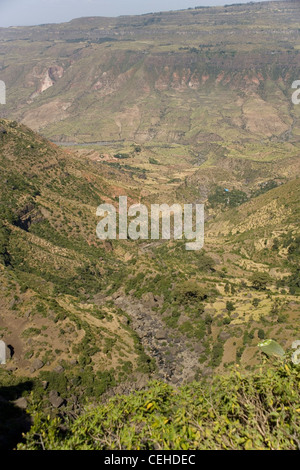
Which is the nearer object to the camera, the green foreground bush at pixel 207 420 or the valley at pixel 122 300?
the green foreground bush at pixel 207 420

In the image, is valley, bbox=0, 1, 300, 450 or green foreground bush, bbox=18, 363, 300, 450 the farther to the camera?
valley, bbox=0, 1, 300, 450

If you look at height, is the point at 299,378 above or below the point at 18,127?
below

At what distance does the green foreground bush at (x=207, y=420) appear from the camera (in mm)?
18578

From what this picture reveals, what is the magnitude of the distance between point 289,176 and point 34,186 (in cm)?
11676

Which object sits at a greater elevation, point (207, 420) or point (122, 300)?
point (207, 420)

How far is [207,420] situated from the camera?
21875mm

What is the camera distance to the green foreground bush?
61.0 feet

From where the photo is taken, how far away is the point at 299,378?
20.6 metres

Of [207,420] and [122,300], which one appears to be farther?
[122,300]
